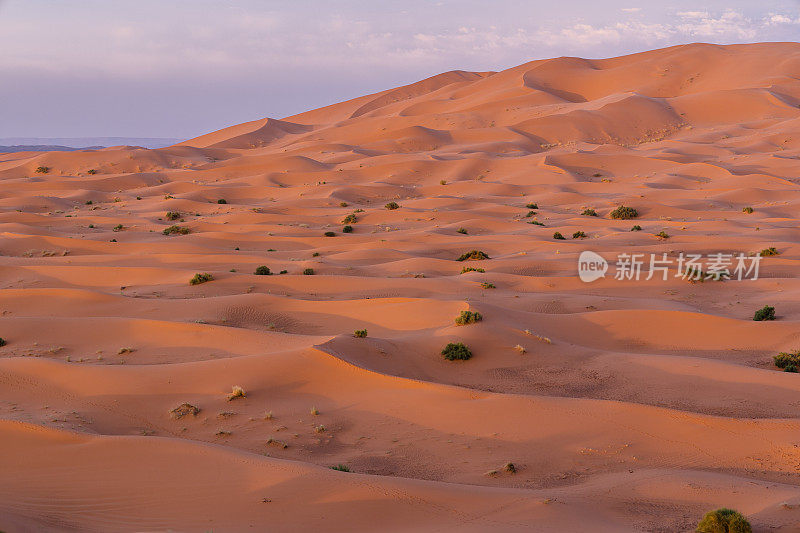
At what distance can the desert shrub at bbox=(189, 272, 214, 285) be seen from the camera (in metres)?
19.3

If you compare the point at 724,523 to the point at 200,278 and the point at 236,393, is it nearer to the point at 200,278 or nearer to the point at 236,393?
the point at 236,393

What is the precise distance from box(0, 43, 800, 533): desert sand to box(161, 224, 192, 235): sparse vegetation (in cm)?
32

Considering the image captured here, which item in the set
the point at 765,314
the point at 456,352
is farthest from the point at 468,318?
the point at 765,314

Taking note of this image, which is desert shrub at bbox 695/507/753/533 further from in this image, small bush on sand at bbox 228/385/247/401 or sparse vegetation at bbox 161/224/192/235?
sparse vegetation at bbox 161/224/192/235

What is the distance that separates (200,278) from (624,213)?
22.4 meters

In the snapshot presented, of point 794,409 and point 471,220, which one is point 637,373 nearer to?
point 794,409

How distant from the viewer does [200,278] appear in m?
19.4

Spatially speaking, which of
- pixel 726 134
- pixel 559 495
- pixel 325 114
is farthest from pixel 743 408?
pixel 325 114

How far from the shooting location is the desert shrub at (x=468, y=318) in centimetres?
1418

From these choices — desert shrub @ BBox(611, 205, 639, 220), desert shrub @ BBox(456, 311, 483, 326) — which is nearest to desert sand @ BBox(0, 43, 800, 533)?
desert shrub @ BBox(456, 311, 483, 326)

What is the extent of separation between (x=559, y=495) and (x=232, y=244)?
72.9ft

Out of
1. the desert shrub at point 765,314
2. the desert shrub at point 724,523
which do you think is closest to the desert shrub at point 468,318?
the desert shrub at point 765,314

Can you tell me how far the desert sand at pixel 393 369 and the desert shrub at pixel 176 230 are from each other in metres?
0.31

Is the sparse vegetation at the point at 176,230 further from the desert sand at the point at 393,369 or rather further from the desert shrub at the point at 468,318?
the desert shrub at the point at 468,318
